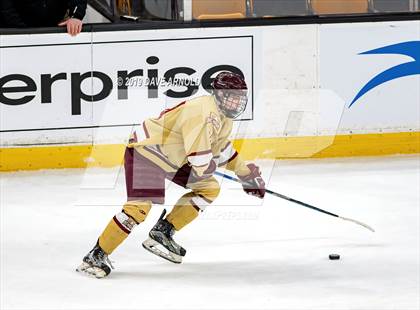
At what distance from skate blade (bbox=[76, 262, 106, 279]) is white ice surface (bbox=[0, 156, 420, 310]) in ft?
0.11

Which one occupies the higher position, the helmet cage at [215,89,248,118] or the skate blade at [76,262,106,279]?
the helmet cage at [215,89,248,118]

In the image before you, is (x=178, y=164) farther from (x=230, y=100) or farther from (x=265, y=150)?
(x=265, y=150)

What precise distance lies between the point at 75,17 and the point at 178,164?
7.99ft

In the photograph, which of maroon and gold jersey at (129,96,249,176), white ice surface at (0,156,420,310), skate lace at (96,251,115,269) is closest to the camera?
white ice surface at (0,156,420,310)

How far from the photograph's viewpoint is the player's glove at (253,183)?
560 cm

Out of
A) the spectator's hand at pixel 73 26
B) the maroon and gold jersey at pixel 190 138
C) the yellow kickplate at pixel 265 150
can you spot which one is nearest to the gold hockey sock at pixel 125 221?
the maroon and gold jersey at pixel 190 138

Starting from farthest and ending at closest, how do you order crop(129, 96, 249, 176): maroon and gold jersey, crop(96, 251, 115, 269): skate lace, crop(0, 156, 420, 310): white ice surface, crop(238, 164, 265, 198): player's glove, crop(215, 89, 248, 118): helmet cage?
crop(238, 164, 265, 198): player's glove → crop(96, 251, 115, 269): skate lace → crop(215, 89, 248, 118): helmet cage → crop(129, 96, 249, 176): maroon and gold jersey → crop(0, 156, 420, 310): white ice surface

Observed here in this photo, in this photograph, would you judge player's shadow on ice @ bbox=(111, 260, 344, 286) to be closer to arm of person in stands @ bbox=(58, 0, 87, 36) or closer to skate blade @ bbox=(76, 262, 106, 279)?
skate blade @ bbox=(76, 262, 106, 279)

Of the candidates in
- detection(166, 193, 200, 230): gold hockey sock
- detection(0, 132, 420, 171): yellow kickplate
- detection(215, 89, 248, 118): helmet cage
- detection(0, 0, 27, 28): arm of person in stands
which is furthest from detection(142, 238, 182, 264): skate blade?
detection(0, 0, 27, 28): arm of person in stands

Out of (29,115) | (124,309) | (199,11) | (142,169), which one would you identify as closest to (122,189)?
(29,115)

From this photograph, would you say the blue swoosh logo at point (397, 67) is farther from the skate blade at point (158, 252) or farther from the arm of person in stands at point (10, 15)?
the skate blade at point (158, 252)

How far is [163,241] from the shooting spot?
5.62 m

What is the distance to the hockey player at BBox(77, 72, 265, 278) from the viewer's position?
17.4ft

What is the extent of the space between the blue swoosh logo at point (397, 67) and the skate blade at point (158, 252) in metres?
2.74
